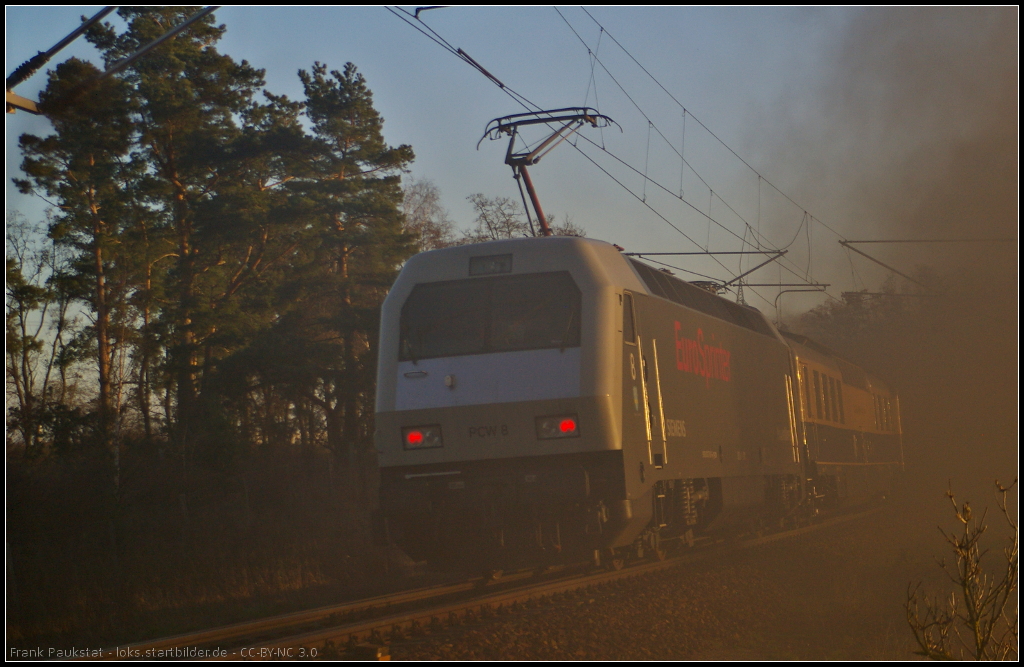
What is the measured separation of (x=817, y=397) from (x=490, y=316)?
1123 centimetres

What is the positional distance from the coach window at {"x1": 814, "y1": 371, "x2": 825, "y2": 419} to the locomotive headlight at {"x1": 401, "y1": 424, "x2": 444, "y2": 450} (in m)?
11.2

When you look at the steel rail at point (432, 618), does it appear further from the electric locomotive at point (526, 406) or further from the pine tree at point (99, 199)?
the pine tree at point (99, 199)

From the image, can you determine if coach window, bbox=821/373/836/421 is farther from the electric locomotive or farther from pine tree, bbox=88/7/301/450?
pine tree, bbox=88/7/301/450

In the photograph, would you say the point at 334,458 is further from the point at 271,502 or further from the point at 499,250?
the point at 499,250

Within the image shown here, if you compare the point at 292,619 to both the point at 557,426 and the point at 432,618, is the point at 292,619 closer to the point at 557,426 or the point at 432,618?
the point at 432,618

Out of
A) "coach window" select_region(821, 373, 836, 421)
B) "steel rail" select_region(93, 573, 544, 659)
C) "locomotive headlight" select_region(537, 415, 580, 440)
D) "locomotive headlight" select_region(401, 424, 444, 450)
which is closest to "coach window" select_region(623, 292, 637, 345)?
"locomotive headlight" select_region(537, 415, 580, 440)

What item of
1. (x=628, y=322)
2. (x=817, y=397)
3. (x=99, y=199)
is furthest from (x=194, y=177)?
(x=628, y=322)

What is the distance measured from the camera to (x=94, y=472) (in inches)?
752

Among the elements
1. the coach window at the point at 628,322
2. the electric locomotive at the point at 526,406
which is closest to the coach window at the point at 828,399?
the electric locomotive at the point at 526,406

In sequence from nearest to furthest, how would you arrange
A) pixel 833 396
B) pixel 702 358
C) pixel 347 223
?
1. pixel 702 358
2. pixel 833 396
3. pixel 347 223

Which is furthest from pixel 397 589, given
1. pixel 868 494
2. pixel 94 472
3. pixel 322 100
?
pixel 322 100

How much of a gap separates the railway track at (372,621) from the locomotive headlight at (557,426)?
1676 mm

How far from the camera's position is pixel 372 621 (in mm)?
8195

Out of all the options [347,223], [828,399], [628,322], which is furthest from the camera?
[347,223]
